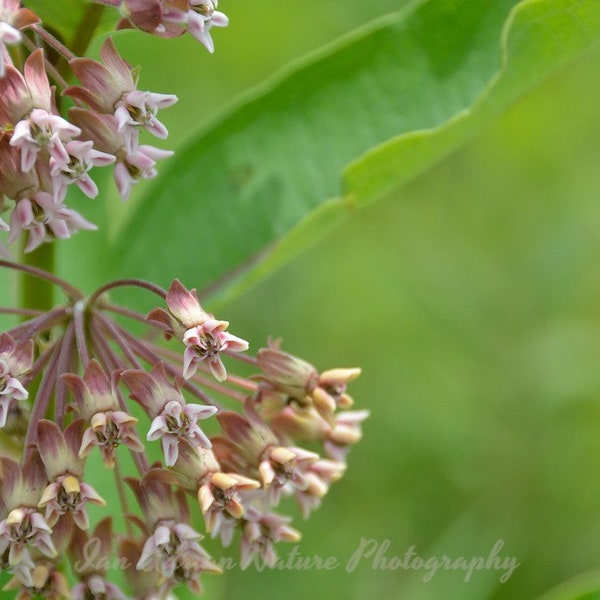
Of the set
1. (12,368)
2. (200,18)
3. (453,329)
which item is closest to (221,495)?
(12,368)

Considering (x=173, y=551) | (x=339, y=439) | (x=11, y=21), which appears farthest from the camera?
(x=339, y=439)

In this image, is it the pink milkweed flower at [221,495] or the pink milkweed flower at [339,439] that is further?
the pink milkweed flower at [339,439]

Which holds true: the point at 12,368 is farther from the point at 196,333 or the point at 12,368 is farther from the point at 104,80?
the point at 104,80

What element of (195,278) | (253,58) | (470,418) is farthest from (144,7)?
(253,58)

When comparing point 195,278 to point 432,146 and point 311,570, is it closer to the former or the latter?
point 432,146

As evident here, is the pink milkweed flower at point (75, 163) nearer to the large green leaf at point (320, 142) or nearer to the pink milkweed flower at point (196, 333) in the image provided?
the pink milkweed flower at point (196, 333)

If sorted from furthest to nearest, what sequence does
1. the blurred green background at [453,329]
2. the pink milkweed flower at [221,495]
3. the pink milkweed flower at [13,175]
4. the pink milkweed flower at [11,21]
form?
the blurred green background at [453,329], the pink milkweed flower at [221,495], the pink milkweed flower at [13,175], the pink milkweed flower at [11,21]

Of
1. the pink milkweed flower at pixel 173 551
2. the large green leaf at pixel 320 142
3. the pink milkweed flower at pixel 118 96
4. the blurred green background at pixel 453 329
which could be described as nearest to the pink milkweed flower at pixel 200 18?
the pink milkweed flower at pixel 118 96

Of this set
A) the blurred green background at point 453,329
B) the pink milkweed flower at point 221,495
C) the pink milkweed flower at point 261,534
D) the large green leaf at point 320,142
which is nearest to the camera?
the pink milkweed flower at point 221,495
